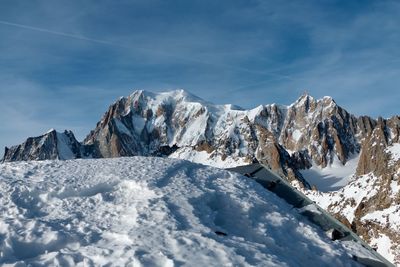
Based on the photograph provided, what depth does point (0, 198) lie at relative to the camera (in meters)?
13.0

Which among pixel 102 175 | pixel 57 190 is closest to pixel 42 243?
pixel 57 190

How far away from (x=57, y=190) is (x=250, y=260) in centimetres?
580

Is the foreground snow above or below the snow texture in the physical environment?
below

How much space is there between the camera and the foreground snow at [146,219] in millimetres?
10242

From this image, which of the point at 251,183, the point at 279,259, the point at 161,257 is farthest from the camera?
the point at 251,183

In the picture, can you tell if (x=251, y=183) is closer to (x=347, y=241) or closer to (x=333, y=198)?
(x=347, y=241)

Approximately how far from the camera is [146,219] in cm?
1211

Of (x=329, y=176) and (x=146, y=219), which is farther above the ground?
(x=329, y=176)

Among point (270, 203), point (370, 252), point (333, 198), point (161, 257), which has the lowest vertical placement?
point (161, 257)

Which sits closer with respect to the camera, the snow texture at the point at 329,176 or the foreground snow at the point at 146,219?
the foreground snow at the point at 146,219

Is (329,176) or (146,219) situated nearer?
(146,219)

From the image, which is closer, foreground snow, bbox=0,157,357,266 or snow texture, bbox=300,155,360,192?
foreground snow, bbox=0,157,357,266

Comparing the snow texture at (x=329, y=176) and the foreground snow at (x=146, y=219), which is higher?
the snow texture at (x=329, y=176)

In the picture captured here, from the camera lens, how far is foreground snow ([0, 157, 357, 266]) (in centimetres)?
1024
